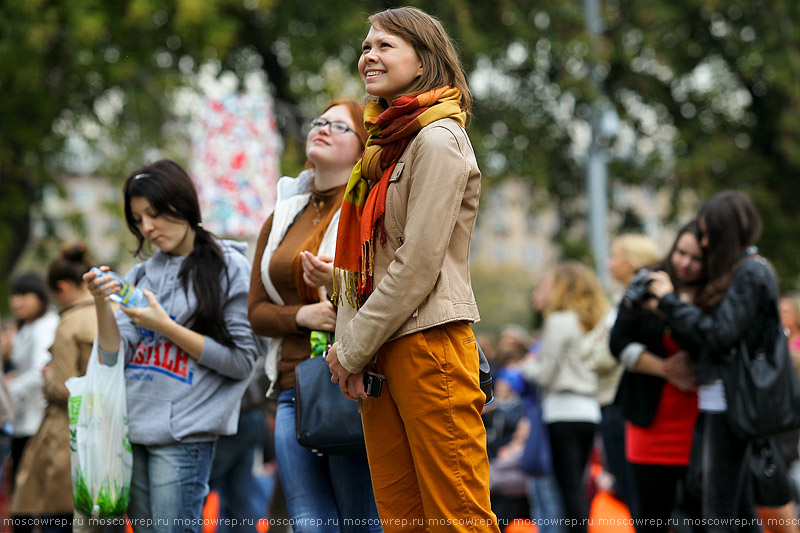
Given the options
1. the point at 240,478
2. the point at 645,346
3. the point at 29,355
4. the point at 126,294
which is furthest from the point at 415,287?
the point at 29,355

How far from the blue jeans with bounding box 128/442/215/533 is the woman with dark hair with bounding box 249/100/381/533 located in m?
0.45

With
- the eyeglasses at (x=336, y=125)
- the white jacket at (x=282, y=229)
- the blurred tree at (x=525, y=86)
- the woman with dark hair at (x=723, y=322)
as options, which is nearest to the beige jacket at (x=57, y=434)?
the white jacket at (x=282, y=229)

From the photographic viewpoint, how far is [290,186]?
4.48m

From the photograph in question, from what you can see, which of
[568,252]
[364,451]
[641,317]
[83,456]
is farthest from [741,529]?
[568,252]

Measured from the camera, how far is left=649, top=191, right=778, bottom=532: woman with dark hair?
469 centimetres

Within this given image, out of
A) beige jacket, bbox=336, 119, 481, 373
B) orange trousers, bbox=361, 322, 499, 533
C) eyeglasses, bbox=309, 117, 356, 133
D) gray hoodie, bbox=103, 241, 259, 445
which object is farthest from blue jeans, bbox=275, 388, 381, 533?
eyeglasses, bbox=309, 117, 356, 133

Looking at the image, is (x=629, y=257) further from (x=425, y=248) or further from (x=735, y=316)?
(x=425, y=248)

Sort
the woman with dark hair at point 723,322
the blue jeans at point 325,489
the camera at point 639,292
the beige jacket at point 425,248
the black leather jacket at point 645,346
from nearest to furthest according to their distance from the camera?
the beige jacket at point 425,248 < the blue jeans at point 325,489 < the woman with dark hair at point 723,322 < the camera at point 639,292 < the black leather jacket at point 645,346

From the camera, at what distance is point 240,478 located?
6.70 meters

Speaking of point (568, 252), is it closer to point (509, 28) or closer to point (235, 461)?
point (509, 28)

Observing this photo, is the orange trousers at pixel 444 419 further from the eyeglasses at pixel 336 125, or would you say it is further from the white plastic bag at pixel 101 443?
the white plastic bag at pixel 101 443

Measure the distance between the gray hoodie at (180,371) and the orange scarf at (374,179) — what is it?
1.14 meters

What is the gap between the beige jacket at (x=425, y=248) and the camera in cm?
303

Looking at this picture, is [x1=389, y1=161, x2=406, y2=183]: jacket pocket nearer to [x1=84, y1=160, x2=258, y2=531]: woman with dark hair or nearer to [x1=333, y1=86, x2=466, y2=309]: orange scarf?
[x1=333, y1=86, x2=466, y2=309]: orange scarf
